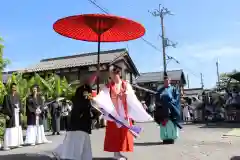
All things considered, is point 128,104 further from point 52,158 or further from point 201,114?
point 201,114

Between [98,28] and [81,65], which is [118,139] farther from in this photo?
[81,65]

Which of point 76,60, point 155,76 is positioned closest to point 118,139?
point 76,60

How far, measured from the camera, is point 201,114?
22.1m

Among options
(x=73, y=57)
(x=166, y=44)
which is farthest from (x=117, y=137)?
(x=166, y=44)

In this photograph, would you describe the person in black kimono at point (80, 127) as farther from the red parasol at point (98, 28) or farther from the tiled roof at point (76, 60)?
the tiled roof at point (76, 60)

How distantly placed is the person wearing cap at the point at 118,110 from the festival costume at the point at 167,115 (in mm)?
2460

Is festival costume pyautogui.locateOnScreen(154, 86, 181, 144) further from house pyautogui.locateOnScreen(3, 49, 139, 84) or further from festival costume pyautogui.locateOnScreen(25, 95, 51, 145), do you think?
house pyautogui.locateOnScreen(3, 49, 139, 84)

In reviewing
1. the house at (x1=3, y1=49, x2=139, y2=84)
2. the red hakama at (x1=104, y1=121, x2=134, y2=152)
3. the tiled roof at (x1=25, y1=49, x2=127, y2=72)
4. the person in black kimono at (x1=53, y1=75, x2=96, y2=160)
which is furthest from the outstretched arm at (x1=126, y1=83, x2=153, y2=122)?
the tiled roof at (x1=25, y1=49, x2=127, y2=72)

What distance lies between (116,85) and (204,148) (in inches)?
124

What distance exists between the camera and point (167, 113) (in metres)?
9.61

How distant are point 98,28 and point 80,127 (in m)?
2.05

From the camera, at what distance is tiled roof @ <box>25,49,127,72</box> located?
30.1 meters

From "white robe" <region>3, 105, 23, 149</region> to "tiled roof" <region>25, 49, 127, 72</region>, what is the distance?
1857 centimetres

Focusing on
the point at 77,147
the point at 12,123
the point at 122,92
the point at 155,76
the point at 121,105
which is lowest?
the point at 77,147
